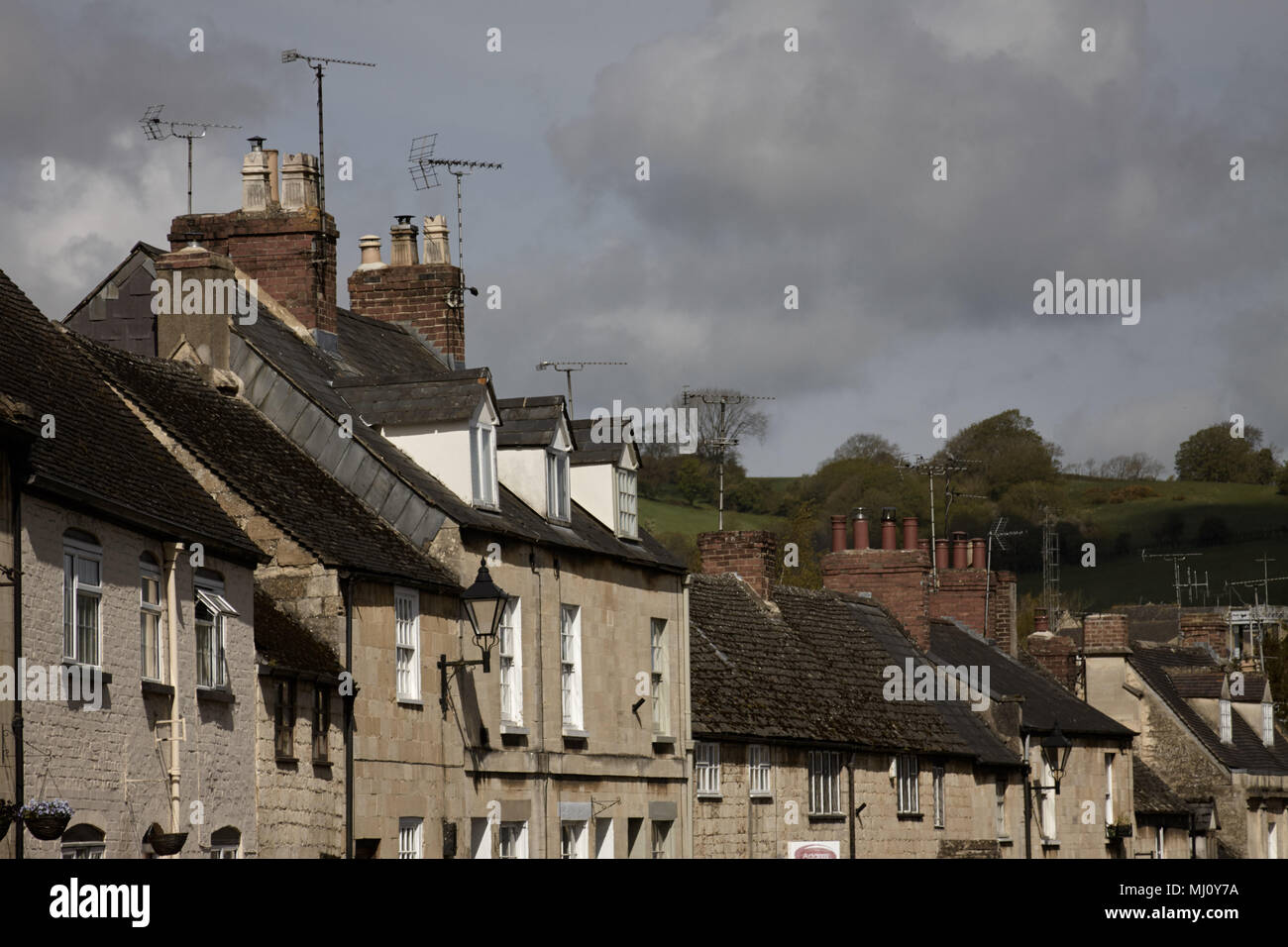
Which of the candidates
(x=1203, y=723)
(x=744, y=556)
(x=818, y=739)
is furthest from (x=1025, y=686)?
(x=818, y=739)

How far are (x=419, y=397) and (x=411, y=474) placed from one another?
5.19 ft

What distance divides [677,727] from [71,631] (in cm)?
1545

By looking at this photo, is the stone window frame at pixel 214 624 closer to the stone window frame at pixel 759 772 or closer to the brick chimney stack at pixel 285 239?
the brick chimney stack at pixel 285 239

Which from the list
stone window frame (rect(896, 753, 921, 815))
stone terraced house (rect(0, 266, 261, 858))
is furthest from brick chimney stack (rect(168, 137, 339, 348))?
stone window frame (rect(896, 753, 921, 815))

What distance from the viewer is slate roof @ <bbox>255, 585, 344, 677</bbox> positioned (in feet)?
77.5

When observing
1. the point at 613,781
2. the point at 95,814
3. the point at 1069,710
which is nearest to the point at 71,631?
the point at 95,814

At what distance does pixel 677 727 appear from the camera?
33.6 meters

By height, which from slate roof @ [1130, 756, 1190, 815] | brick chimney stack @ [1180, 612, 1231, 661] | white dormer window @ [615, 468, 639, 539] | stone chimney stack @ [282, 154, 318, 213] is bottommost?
slate roof @ [1130, 756, 1190, 815]

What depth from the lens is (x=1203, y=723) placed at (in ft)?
188

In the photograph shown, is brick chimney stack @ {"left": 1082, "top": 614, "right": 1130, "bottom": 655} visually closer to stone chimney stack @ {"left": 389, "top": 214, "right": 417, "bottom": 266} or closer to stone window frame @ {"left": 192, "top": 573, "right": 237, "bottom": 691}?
stone chimney stack @ {"left": 389, "top": 214, "right": 417, "bottom": 266}

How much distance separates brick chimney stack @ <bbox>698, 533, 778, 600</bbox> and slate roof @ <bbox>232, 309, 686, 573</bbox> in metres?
8.49

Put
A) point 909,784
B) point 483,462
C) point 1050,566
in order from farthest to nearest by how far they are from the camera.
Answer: point 1050,566
point 909,784
point 483,462

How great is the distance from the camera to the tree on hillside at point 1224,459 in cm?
15088

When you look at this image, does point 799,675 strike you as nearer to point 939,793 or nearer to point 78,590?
point 939,793
